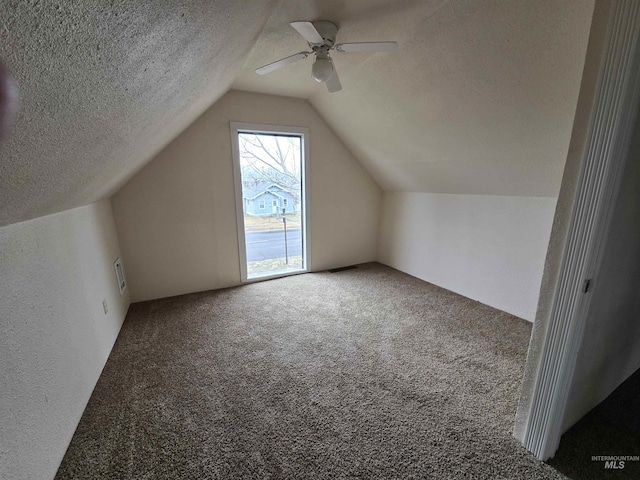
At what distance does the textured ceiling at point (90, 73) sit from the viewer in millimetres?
508

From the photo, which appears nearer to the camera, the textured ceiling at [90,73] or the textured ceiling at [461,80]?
the textured ceiling at [90,73]

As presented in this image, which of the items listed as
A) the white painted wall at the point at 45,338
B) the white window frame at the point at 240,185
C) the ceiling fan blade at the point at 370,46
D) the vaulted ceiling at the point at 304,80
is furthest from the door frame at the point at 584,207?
the white window frame at the point at 240,185

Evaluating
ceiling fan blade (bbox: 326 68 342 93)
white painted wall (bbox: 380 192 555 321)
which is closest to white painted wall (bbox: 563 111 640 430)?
white painted wall (bbox: 380 192 555 321)

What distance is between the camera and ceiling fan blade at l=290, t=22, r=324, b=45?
4.86 feet

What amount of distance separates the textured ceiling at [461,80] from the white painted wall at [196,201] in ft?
1.31

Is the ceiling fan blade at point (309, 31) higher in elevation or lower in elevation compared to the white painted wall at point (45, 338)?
higher

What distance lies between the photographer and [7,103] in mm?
543

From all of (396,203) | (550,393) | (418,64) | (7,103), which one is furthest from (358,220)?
(7,103)

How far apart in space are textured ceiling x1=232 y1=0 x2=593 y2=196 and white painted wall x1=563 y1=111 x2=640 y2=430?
0.82 m

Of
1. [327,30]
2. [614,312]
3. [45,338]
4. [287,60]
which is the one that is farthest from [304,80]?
[614,312]

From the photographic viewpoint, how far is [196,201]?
302cm

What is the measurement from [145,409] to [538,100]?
10.00ft

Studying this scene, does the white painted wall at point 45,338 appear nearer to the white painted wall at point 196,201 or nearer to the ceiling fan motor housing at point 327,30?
the white painted wall at point 196,201

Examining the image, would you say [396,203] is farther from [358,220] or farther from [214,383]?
[214,383]
